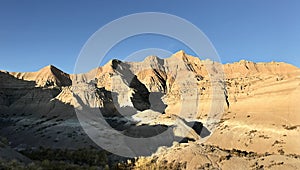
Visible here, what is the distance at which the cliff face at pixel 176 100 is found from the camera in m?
41.2

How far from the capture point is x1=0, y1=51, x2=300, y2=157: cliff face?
41.2m

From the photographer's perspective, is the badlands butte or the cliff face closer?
the badlands butte

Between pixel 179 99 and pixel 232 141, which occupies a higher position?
pixel 179 99

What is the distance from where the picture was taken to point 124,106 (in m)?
96.6

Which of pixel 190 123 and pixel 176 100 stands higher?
pixel 176 100

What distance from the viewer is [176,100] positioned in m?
75.1

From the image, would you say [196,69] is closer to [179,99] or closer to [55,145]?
[179,99]

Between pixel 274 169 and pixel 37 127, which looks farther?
pixel 37 127

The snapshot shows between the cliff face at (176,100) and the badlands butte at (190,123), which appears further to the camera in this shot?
the cliff face at (176,100)

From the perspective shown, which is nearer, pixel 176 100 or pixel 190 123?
pixel 190 123

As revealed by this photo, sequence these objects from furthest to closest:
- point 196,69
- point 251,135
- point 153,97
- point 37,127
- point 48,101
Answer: point 196,69
point 153,97
point 48,101
point 37,127
point 251,135

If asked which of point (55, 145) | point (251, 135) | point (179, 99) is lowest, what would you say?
point (55, 145)

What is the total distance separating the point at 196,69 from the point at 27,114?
9548 cm

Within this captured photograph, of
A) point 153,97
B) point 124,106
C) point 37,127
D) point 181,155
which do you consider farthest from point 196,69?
point 181,155
